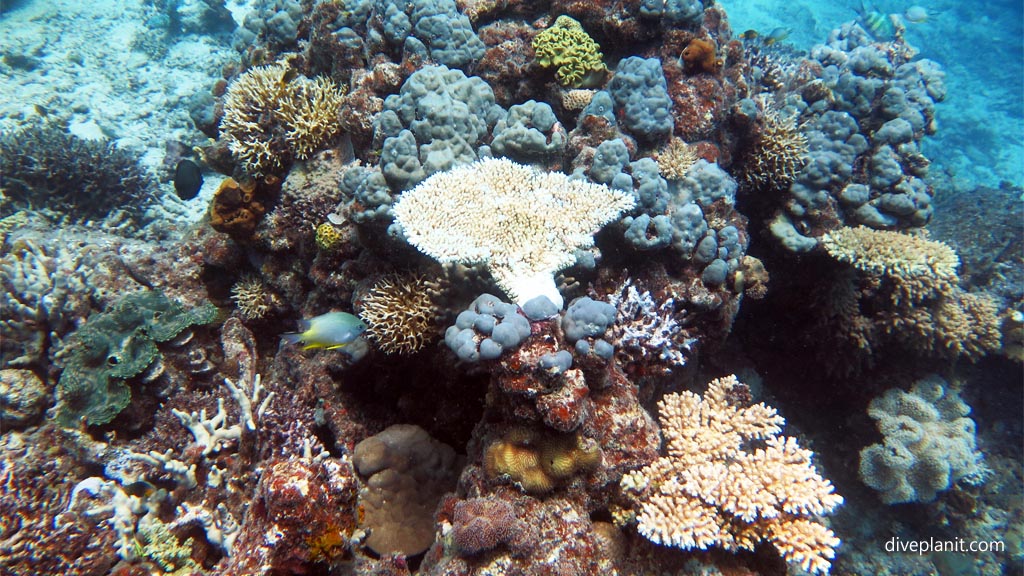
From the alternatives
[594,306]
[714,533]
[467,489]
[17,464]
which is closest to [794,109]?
[594,306]

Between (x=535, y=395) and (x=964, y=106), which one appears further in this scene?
(x=964, y=106)

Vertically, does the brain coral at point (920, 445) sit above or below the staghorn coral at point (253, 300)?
above

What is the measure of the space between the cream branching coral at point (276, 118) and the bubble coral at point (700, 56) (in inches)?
144

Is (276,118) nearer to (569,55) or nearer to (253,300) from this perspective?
(253,300)

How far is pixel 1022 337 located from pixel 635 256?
236 inches

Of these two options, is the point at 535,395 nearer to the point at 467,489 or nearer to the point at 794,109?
the point at 467,489

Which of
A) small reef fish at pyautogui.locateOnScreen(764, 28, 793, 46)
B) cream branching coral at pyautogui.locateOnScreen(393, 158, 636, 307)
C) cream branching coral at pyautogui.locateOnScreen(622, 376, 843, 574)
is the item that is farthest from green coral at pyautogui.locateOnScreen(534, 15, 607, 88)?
small reef fish at pyautogui.locateOnScreen(764, 28, 793, 46)

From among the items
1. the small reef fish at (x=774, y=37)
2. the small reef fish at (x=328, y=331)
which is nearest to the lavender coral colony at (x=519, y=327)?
the small reef fish at (x=328, y=331)

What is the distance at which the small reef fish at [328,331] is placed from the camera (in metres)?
3.45

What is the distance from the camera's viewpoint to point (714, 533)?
2979 mm

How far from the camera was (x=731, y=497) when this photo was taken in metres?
3.07

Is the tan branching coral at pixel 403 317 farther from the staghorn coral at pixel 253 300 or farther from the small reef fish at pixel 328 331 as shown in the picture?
the staghorn coral at pixel 253 300

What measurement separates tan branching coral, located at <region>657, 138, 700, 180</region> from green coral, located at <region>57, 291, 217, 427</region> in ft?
15.8

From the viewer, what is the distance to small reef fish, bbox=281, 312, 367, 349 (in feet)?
11.3
